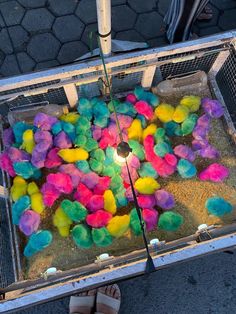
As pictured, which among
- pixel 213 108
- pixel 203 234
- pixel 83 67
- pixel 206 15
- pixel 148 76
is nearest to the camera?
pixel 203 234

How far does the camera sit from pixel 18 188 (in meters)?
2.55

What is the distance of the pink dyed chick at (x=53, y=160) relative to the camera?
2576 millimetres

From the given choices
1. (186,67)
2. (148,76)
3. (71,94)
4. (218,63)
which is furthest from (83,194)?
(218,63)

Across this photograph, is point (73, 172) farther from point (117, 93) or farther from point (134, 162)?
point (117, 93)

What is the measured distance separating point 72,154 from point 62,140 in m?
0.12

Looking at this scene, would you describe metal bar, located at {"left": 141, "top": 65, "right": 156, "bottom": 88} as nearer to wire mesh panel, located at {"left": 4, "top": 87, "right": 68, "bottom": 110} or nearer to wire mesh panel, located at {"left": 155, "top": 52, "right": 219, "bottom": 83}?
wire mesh panel, located at {"left": 155, "top": 52, "right": 219, "bottom": 83}

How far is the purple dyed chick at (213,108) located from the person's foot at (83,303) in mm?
1591

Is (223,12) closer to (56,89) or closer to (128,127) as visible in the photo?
(128,127)

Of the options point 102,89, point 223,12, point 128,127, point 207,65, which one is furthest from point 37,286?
point 223,12

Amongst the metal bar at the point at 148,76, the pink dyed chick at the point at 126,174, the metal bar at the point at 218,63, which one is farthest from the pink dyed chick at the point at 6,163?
the metal bar at the point at 218,63

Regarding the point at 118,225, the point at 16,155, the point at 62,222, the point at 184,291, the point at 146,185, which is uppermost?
the point at 16,155

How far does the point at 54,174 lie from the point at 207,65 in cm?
135

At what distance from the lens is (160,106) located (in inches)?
108

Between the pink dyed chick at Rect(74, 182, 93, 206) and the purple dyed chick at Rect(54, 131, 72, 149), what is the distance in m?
0.30
